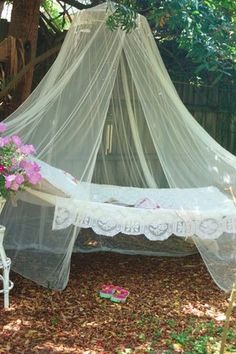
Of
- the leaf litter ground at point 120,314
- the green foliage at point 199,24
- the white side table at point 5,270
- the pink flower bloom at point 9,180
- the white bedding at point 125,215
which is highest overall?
the green foliage at point 199,24

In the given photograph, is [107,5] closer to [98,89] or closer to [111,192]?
[98,89]

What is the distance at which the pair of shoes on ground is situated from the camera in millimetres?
3176

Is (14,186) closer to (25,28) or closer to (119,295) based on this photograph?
(119,295)

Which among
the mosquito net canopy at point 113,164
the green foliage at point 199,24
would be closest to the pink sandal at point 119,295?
the mosquito net canopy at point 113,164

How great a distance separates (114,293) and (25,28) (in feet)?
7.40

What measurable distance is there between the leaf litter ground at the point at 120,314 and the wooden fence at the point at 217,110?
7.38ft

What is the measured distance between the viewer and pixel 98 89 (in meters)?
3.75

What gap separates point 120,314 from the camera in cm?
298

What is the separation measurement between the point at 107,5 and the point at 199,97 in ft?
7.75

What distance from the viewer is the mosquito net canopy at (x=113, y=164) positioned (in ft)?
10.6

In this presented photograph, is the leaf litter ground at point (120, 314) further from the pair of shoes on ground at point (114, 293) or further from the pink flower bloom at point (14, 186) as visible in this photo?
the pink flower bloom at point (14, 186)

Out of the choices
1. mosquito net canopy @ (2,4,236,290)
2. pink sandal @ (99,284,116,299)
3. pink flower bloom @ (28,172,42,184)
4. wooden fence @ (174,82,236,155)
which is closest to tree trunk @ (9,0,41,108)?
mosquito net canopy @ (2,4,236,290)

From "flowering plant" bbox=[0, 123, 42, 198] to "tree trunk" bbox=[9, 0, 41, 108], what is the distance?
4.19 feet

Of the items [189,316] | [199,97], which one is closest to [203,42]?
[189,316]
